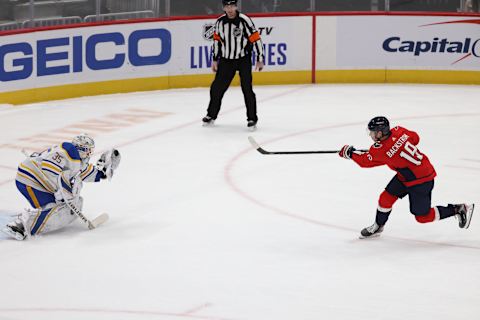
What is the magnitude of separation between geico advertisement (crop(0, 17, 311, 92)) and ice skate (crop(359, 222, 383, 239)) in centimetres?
499

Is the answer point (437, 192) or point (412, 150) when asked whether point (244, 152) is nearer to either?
point (437, 192)

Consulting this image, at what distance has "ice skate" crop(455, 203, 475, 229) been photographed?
694 centimetres

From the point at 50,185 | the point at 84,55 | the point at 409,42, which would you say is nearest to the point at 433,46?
the point at 409,42

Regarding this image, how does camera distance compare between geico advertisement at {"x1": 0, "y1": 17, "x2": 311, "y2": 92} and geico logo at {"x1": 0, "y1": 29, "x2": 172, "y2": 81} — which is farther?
geico advertisement at {"x1": 0, "y1": 17, "x2": 311, "y2": 92}

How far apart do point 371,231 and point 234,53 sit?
164 inches

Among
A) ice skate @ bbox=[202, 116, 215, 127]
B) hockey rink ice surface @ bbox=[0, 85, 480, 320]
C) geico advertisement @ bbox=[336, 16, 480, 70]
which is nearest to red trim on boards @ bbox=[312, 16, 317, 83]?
geico advertisement @ bbox=[336, 16, 480, 70]

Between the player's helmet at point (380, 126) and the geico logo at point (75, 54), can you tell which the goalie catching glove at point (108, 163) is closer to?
the player's helmet at point (380, 126)

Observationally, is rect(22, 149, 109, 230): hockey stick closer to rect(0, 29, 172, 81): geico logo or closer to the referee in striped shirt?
the referee in striped shirt

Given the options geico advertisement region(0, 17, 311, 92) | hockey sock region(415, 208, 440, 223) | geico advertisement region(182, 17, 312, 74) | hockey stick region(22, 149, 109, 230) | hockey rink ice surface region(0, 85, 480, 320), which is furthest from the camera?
geico advertisement region(182, 17, 312, 74)

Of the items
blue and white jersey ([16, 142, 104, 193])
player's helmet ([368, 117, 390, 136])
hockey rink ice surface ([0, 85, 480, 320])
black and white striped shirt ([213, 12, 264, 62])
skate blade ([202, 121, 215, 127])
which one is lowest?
hockey rink ice surface ([0, 85, 480, 320])

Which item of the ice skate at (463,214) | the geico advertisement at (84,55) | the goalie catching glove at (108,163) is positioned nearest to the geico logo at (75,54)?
the geico advertisement at (84,55)

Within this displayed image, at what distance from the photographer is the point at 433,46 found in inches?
526

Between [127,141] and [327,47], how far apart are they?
4.13m

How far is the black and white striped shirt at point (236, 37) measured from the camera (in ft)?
34.7
